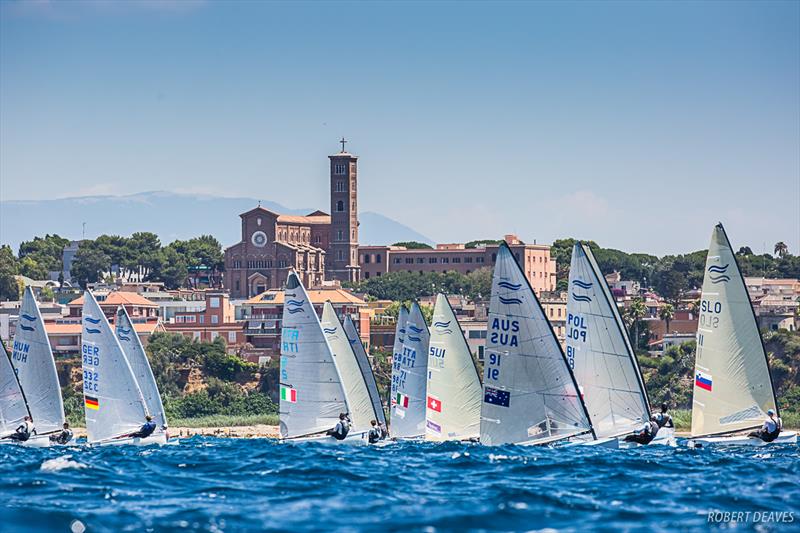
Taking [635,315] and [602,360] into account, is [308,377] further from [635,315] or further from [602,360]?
[635,315]

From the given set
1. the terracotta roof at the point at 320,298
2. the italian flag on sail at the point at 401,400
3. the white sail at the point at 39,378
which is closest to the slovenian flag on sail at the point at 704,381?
the italian flag on sail at the point at 401,400

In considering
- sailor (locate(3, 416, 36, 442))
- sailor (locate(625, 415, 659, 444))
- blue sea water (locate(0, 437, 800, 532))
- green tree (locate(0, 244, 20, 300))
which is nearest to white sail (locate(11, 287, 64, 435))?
sailor (locate(3, 416, 36, 442))

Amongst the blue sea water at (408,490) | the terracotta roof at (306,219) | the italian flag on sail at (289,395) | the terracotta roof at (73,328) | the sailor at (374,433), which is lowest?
the blue sea water at (408,490)

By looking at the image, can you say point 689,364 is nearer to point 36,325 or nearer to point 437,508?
point 36,325

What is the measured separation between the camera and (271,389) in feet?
316

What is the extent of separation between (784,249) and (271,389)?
10039cm

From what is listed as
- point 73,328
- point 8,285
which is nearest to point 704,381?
point 73,328

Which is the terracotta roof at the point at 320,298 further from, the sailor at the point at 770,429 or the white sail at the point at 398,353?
the sailor at the point at 770,429

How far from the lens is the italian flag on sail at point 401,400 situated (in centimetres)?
4272

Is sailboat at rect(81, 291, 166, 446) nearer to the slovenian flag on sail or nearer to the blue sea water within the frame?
the blue sea water

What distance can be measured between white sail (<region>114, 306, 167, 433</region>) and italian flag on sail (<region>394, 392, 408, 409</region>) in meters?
6.74

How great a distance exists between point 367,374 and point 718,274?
14112 mm

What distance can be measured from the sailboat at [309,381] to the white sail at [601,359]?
721 centimetres

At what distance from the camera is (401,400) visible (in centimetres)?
4294
